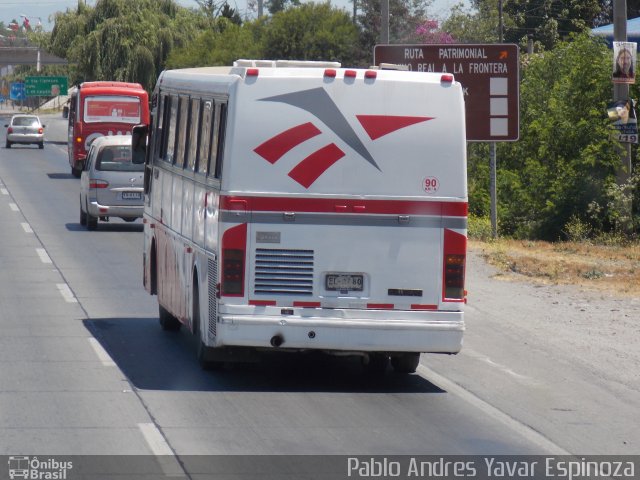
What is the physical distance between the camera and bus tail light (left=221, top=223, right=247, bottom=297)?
11.5m

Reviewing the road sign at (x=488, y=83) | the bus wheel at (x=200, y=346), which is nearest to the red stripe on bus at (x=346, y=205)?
the bus wheel at (x=200, y=346)

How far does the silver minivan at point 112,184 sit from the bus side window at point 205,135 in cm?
1567

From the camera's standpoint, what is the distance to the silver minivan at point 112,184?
28.2m

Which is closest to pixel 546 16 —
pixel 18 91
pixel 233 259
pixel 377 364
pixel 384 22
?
pixel 384 22

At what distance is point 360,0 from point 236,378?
8402 cm

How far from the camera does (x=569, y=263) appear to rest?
72.2ft

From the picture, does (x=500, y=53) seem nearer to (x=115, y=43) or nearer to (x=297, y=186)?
(x=297, y=186)

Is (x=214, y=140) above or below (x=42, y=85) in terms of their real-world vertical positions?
below

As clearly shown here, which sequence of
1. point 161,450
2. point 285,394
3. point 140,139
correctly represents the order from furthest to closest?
point 140,139 → point 285,394 → point 161,450

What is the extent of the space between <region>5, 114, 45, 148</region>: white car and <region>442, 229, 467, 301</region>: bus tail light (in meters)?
58.1

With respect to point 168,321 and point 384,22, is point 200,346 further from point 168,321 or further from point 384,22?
point 384,22

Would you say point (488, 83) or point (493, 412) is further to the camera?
point (488, 83)

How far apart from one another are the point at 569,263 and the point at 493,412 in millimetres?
11393

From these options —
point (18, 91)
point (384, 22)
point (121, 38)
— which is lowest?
point (384, 22)
